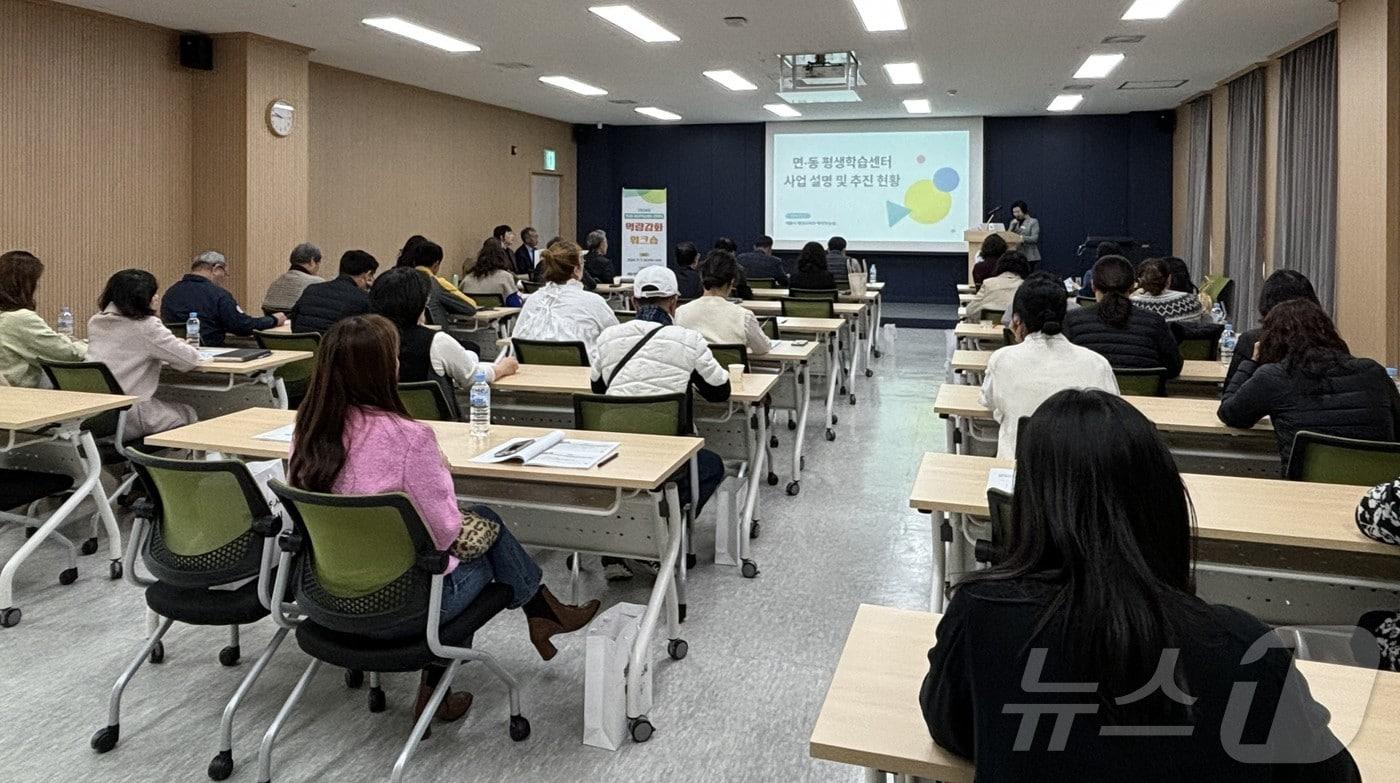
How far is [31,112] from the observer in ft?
22.9

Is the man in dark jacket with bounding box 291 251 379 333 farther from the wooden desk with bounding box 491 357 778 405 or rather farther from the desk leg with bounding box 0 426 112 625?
the desk leg with bounding box 0 426 112 625

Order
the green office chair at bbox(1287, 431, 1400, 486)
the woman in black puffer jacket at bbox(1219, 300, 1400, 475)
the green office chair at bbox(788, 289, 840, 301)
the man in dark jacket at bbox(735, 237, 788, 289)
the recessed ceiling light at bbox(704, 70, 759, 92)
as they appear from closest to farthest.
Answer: the green office chair at bbox(1287, 431, 1400, 486)
the woman in black puffer jacket at bbox(1219, 300, 1400, 475)
the green office chair at bbox(788, 289, 840, 301)
the recessed ceiling light at bbox(704, 70, 759, 92)
the man in dark jacket at bbox(735, 237, 788, 289)

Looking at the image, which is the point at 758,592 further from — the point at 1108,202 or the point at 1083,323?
the point at 1108,202

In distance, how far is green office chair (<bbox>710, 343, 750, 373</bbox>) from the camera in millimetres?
4805

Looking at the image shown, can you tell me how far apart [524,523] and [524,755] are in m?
0.84

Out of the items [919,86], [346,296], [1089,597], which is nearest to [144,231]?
[346,296]

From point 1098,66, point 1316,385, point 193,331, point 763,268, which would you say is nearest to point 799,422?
point 1316,385

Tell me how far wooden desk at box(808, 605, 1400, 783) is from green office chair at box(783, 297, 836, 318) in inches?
229

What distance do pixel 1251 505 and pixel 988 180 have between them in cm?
1262

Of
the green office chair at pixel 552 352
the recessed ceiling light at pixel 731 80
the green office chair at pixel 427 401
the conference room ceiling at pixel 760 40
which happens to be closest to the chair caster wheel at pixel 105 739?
the green office chair at pixel 427 401

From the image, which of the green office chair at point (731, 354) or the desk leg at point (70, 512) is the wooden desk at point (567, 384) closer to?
the green office chair at point (731, 354)

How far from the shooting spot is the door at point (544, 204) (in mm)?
14492

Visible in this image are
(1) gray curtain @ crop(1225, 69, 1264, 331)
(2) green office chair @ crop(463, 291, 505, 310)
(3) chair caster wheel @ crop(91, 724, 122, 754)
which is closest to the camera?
(3) chair caster wheel @ crop(91, 724, 122, 754)

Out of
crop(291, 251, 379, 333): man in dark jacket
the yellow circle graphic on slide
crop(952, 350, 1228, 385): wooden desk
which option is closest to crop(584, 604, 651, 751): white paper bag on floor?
crop(952, 350, 1228, 385): wooden desk
